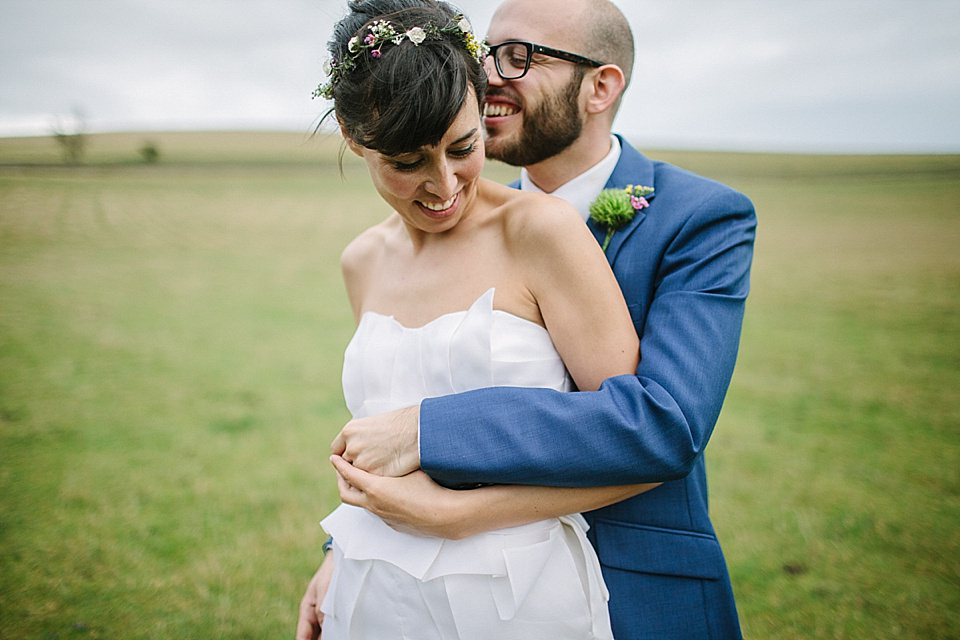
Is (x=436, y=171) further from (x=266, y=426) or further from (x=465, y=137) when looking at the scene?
(x=266, y=426)

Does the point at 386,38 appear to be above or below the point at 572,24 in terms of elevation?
below

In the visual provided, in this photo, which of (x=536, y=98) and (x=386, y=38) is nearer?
(x=386, y=38)

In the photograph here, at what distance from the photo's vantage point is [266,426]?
22.8ft

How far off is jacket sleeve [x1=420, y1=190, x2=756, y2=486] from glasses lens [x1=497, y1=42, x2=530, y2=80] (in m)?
1.29

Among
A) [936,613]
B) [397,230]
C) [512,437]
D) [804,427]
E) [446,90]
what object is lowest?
[804,427]

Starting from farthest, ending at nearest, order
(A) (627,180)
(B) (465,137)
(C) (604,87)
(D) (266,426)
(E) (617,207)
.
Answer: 1. (D) (266,426)
2. (C) (604,87)
3. (A) (627,180)
4. (E) (617,207)
5. (B) (465,137)

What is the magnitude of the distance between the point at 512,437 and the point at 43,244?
1506 cm

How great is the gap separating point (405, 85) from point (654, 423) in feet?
3.79

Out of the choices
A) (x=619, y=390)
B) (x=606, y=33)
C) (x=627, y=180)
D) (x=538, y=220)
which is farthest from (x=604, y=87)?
(x=619, y=390)

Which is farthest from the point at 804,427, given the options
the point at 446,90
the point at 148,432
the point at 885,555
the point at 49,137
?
the point at 49,137

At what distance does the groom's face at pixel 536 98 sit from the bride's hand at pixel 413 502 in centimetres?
151

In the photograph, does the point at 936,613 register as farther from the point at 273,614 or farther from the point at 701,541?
the point at 273,614

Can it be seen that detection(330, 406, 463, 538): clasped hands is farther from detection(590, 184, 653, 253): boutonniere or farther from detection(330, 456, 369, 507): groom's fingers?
detection(590, 184, 653, 253): boutonniere

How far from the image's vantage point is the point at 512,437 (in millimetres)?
1556
